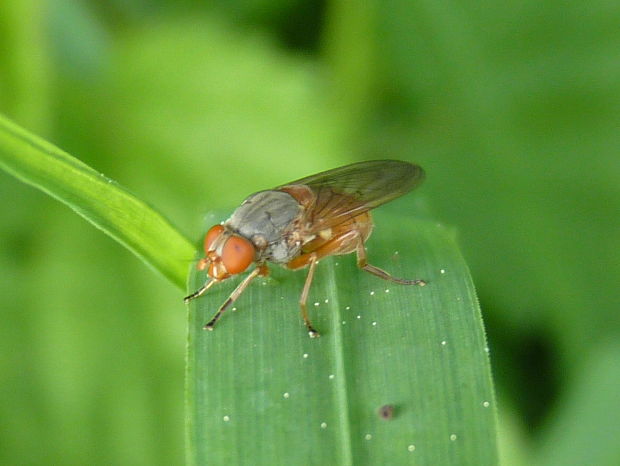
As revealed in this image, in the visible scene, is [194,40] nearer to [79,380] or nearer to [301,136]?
[301,136]

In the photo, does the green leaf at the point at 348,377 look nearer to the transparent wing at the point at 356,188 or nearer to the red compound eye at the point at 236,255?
the red compound eye at the point at 236,255

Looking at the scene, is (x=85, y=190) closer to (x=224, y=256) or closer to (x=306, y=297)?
(x=224, y=256)

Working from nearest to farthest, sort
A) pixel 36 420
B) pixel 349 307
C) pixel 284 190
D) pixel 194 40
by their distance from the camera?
1. pixel 349 307
2. pixel 284 190
3. pixel 36 420
4. pixel 194 40

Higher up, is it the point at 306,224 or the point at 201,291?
the point at 306,224

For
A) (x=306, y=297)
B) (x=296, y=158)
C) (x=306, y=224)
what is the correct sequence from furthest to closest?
(x=296, y=158)
(x=306, y=224)
(x=306, y=297)

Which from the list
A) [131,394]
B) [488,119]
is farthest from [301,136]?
[131,394]

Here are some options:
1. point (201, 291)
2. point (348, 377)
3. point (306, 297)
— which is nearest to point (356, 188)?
point (306, 297)
